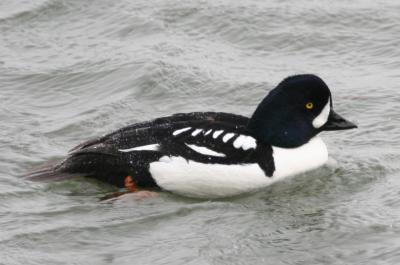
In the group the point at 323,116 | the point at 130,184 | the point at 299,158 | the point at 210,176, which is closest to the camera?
the point at 210,176

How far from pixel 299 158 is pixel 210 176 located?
879mm

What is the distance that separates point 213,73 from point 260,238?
13.8 feet

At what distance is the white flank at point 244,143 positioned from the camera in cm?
969

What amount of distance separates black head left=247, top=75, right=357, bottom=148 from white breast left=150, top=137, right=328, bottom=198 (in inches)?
8.3

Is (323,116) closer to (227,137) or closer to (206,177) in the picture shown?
(227,137)

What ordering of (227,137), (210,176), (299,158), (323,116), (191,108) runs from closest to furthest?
(210,176), (227,137), (299,158), (323,116), (191,108)

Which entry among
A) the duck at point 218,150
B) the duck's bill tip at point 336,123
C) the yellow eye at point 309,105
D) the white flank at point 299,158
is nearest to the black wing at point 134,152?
the duck at point 218,150

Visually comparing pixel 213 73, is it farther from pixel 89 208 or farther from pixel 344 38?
pixel 89 208

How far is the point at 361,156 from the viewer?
1052cm

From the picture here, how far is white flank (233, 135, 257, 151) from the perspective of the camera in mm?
9688

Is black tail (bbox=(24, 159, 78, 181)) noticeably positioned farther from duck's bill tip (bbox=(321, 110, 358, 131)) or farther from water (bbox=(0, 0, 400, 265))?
duck's bill tip (bbox=(321, 110, 358, 131))

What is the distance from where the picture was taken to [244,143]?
31.9 feet

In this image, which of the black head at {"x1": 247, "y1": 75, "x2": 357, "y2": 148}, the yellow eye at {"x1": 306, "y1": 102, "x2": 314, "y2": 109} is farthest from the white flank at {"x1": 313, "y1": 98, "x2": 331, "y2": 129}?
the yellow eye at {"x1": 306, "y1": 102, "x2": 314, "y2": 109}

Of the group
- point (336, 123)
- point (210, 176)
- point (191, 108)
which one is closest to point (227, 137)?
point (210, 176)
